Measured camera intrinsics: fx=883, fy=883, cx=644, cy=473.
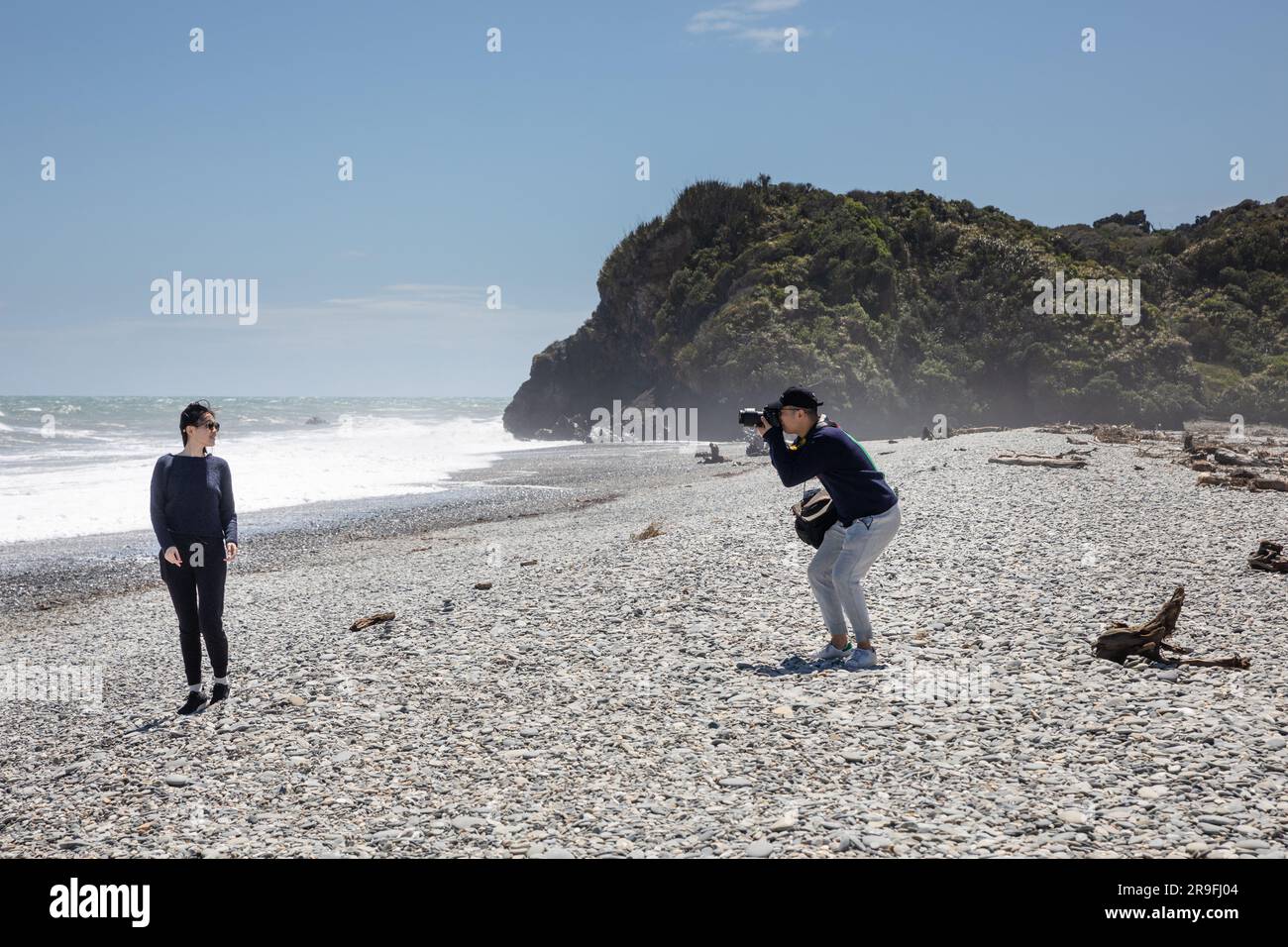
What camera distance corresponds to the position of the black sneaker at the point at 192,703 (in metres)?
7.66

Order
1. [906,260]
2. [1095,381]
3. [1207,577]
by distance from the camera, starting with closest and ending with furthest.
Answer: [1207,577]
[1095,381]
[906,260]

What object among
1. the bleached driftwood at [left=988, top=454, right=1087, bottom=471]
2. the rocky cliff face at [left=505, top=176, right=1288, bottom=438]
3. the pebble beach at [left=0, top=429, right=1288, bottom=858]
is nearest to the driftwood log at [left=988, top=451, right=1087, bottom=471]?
the bleached driftwood at [left=988, top=454, right=1087, bottom=471]

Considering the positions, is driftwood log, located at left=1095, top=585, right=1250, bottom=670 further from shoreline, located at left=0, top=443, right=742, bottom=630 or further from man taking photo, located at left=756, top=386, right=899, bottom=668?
shoreline, located at left=0, top=443, right=742, bottom=630

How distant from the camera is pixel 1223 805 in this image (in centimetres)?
483

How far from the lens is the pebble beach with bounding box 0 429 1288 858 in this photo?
5.04 m

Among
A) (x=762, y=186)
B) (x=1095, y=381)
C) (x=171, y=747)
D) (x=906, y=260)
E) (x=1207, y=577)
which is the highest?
(x=762, y=186)

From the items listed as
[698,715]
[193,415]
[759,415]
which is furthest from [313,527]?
[698,715]

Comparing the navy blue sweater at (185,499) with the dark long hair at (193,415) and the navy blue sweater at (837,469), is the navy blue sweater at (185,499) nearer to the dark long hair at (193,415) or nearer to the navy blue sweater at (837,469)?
the dark long hair at (193,415)

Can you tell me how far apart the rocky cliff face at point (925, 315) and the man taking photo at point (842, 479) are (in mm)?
49619

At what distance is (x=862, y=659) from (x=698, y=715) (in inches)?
66.4

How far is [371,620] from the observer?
409 inches
